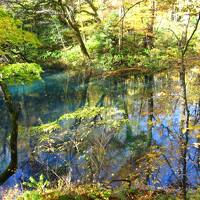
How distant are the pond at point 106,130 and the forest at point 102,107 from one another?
4 cm

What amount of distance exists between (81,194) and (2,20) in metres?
3.65

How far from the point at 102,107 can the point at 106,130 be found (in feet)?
3.35

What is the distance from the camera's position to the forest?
7.49 m

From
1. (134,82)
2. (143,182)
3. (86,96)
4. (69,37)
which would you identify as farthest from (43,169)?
(69,37)

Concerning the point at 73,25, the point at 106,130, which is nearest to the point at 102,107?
the point at 106,130

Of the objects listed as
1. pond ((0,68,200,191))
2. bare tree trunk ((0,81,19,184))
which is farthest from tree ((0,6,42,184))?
pond ((0,68,200,191))

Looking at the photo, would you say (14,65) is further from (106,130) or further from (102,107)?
(102,107)

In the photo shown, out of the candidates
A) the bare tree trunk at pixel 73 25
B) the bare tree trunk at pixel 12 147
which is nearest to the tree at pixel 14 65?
the bare tree trunk at pixel 12 147

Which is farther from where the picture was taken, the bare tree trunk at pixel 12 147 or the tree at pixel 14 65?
the bare tree trunk at pixel 12 147

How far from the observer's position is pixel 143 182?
8.52 metres

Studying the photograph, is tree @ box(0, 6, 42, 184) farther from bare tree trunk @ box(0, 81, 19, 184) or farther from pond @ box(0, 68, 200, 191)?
pond @ box(0, 68, 200, 191)

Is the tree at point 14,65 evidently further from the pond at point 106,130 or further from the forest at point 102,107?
the pond at point 106,130

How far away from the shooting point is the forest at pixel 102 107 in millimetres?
7488

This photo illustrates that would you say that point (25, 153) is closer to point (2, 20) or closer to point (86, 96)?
point (2, 20)
